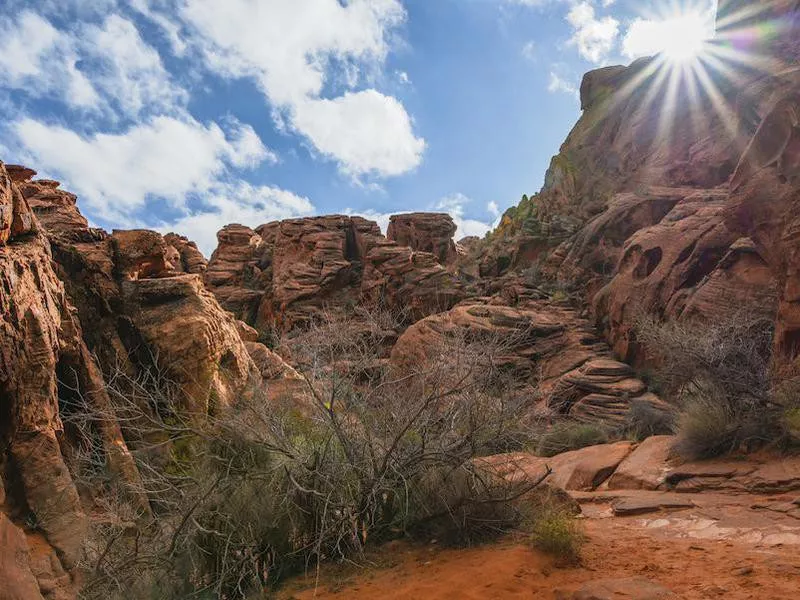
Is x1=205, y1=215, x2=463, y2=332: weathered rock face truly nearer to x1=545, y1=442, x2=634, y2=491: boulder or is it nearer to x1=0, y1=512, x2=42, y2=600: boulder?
x1=545, y1=442, x2=634, y2=491: boulder

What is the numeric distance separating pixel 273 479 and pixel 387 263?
3151cm

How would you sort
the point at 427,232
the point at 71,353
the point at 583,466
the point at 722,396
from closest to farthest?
the point at 71,353 → the point at 722,396 → the point at 583,466 → the point at 427,232

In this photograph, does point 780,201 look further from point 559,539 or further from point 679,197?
point 679,197

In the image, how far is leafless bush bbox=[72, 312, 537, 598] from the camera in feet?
14.7

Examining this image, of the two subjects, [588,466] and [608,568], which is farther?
[588,466]

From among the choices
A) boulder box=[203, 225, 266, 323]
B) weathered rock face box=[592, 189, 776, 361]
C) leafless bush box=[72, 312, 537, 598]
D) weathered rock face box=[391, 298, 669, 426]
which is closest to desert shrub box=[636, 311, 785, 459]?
weathered rock face box=[592, 189, 776, 361]

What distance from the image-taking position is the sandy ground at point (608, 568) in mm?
3662

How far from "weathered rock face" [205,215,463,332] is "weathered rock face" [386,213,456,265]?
26.5 ft

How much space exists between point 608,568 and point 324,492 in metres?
2.66

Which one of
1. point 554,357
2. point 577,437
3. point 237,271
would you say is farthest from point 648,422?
point 237,271

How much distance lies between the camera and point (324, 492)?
15.8ft

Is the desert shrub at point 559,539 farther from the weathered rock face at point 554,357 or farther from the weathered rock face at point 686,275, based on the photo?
the weathered rock face at point 686,275

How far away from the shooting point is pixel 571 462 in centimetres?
1034

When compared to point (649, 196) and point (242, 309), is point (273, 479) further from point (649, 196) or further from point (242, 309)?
point (242, 309)
